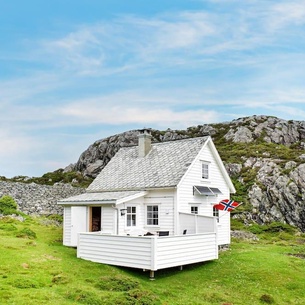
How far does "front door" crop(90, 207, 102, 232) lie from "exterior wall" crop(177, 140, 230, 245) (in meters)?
4.99

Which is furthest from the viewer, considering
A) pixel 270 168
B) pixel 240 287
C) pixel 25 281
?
pixel 270 168

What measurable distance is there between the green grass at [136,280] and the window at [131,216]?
3648 mm

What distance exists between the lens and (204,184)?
26469 millimetres

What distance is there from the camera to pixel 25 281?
14.8 metres

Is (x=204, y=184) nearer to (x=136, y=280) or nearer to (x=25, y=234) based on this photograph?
(x=136, y=280)

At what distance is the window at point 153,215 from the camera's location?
24.4 metres

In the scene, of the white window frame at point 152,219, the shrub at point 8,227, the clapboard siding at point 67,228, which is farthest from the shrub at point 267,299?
the shrub at point 8,227

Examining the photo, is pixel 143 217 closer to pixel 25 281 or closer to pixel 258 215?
pixel 25 281

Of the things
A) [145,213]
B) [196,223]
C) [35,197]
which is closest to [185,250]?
[196,223]

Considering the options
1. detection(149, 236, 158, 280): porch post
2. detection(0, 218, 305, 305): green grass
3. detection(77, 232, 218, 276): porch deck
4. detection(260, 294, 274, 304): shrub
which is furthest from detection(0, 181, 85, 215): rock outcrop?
detection(260, 294, 274, 304): shrub

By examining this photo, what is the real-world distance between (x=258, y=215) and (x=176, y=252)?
1018 inches

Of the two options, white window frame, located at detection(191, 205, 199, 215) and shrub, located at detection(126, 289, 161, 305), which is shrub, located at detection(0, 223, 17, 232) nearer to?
white window frame, located at detection(191, 205, 199, 215)

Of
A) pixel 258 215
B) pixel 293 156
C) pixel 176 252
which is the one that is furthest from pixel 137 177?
pixel 293 156

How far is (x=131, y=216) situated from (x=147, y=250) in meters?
6.36
